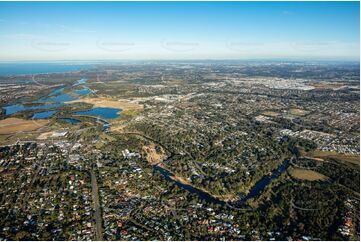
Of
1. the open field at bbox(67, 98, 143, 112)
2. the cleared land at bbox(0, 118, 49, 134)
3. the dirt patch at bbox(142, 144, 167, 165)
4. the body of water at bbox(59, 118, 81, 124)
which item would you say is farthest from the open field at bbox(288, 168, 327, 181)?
the cleared land at bbox(0, 118, 49, 134)

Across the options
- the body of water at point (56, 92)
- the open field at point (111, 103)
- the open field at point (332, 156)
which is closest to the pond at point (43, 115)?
the open field at point (111, 103)

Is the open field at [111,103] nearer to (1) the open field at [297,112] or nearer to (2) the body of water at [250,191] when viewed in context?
(1) the open field at [297,112]

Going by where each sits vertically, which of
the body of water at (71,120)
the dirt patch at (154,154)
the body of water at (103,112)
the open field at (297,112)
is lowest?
the dirt patch at (154,154)

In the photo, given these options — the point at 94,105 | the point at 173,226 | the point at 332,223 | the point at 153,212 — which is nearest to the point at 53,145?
the point at 153,212

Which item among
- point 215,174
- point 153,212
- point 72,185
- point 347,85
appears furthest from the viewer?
point 347,85

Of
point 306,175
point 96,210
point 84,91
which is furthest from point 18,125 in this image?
point 306,175

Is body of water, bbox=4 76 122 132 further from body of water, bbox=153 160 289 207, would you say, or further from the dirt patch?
body of water, bbox=153 160 289 207

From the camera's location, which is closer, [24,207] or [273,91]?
[24,207]

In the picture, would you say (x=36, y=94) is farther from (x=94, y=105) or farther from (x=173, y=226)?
(x=173, y=226)
